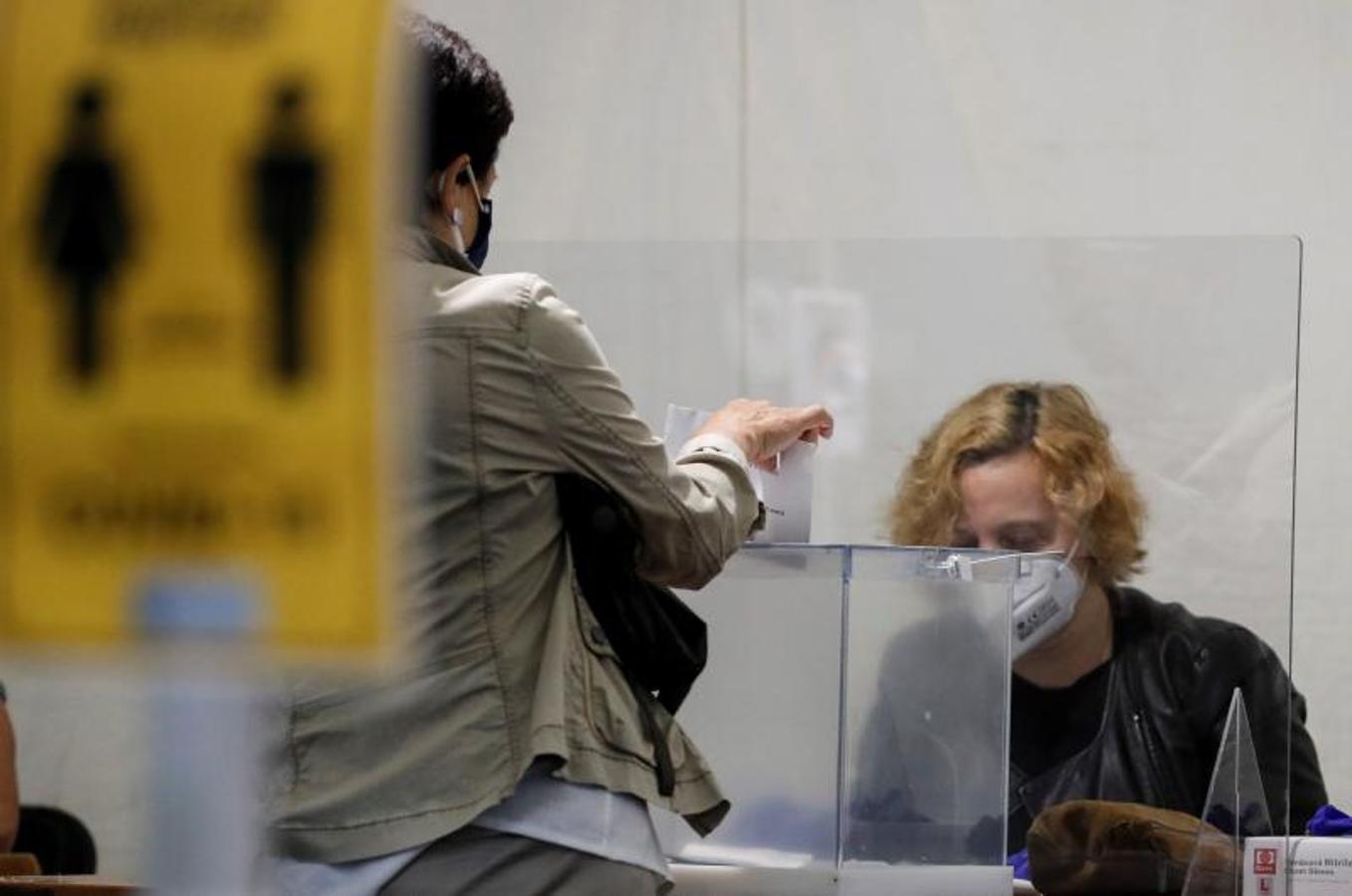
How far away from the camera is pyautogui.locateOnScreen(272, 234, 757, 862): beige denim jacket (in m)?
1.39

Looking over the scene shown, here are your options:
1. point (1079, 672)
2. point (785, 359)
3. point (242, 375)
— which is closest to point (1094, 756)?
point (1079, 672)

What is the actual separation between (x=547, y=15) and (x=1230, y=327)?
1.29 metres

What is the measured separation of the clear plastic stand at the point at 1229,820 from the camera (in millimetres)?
2111

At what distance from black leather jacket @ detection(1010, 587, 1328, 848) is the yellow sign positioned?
72.8 inches

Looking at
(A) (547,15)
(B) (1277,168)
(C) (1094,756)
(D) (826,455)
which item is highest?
(A) (547,15)

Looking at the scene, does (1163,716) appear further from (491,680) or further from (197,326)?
(197,326)

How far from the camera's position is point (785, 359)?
2.71 m

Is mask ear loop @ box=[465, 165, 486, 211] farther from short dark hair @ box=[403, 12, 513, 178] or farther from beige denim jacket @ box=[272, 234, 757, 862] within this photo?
beige denim jacket @ box=[272, 234, 757, 862]

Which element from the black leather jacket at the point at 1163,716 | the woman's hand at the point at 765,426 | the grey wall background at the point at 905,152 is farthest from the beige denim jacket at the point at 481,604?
the grey wall background at the point at 905,152

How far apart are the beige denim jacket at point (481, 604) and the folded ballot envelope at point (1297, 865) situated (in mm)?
858

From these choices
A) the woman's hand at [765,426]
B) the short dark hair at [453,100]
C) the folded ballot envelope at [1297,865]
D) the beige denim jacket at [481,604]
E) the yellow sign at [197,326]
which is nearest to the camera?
the yellow sign at [197,326]

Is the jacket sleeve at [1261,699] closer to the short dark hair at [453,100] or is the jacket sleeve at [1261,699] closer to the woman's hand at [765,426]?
the woman's hand at [765,426]

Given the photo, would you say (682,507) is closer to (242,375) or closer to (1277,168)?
(242,375)

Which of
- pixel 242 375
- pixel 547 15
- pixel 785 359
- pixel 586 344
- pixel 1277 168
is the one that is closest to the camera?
pixel 242 375
